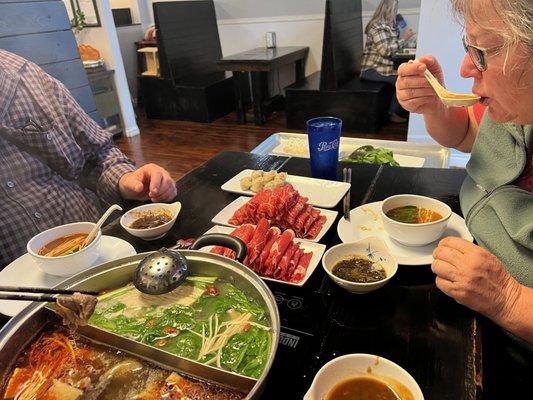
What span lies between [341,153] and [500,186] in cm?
127

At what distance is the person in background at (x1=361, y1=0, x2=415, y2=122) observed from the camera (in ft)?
15.2

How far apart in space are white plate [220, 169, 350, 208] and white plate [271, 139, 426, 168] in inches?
23.3

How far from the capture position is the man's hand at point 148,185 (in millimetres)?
1408

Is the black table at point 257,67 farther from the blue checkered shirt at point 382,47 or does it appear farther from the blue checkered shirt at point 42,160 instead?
the blue checkered shirt at point 42,160

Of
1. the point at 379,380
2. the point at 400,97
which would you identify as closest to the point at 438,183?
the point at 400,97

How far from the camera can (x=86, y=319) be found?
29.3 inches

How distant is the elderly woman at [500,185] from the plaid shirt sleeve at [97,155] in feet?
3.90

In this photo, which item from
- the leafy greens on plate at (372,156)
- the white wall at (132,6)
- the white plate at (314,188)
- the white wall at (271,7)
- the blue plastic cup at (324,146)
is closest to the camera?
the white plate at (314,188)

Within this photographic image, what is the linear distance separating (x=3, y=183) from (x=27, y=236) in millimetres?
195

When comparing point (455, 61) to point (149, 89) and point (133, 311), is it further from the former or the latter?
point (149, 89)

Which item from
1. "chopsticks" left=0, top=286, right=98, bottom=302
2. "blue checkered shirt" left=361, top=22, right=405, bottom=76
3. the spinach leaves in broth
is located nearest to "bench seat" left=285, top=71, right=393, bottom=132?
"blue checkered shirt" left=361, top=22, right=405, bottom=76

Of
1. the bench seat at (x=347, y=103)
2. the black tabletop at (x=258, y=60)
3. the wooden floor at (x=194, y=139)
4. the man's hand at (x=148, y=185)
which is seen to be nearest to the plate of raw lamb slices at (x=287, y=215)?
the man's hand at (x=148, y=185)

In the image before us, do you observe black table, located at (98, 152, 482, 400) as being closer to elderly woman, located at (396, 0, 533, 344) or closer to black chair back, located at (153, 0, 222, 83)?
elderly woman, located at (396, 0, 533, 344)

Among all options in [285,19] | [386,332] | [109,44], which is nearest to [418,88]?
[386,332]
